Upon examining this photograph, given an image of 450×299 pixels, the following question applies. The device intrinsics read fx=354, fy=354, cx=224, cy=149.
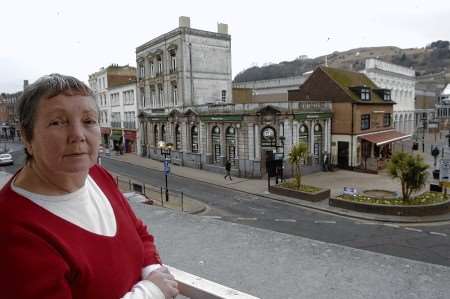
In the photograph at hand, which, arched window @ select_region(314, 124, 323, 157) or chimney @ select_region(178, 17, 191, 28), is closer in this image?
arched window @ select_region(314, 124, 323, 157)

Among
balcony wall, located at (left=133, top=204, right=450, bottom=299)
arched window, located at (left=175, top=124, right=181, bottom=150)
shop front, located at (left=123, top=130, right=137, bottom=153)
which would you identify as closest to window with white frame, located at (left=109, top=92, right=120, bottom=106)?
shop front, located at (left=123, top=130, right=137, bottom=153)

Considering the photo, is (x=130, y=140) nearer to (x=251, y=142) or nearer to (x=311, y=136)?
(x=251, y=142)

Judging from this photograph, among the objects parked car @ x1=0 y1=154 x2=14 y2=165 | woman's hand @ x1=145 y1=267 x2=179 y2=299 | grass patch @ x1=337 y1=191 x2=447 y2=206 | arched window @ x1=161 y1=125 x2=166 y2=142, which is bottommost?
grass patch @ x1=337 y1=191 x2=447 y2=206

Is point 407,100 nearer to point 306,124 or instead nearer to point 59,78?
point 306,124

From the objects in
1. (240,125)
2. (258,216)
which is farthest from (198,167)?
(258,216)

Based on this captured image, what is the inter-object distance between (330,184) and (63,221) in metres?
26.2

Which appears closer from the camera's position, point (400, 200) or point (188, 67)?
point (400, 200)

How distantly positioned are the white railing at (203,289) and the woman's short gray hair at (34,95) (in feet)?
4.48

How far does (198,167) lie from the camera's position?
34.2 m

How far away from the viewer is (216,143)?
32.8 m

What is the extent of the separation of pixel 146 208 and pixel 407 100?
54630 millimetres

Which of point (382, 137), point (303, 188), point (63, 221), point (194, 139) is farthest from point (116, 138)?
point (63, 221)

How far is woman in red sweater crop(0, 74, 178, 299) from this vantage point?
62.3 inches

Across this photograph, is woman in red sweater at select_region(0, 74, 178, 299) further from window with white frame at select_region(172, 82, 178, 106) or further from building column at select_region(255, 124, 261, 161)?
window with white frame at select_region(172, 82, 178, 106)
